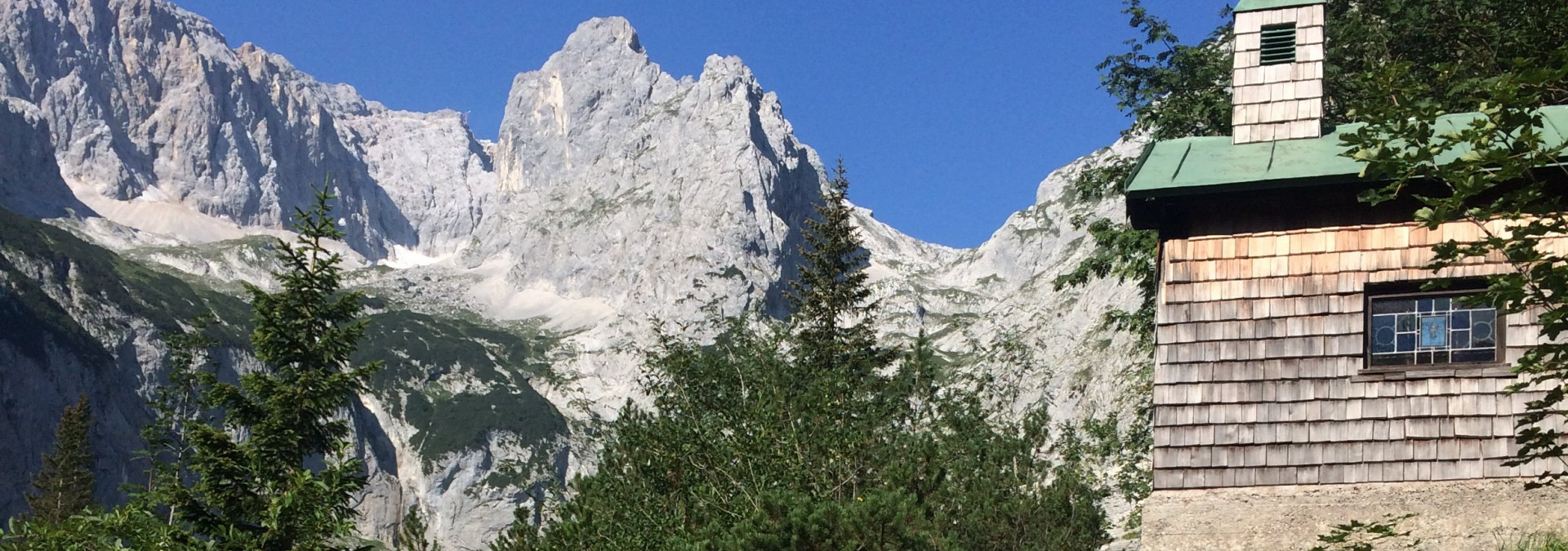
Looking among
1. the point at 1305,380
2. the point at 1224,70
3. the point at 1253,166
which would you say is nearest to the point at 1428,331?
the point at 1305,380

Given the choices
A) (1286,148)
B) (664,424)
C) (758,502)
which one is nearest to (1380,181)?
(1286,148)

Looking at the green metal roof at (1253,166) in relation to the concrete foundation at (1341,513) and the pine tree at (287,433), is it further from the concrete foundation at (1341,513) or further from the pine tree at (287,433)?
the pine tree at (287,433)

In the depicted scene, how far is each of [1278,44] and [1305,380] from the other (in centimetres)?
411

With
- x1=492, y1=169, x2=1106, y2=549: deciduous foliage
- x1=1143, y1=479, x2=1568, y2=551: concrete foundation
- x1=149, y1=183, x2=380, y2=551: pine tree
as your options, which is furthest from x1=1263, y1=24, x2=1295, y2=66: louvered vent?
x1=149, y1=183, x2=380, y2=551: pine tree

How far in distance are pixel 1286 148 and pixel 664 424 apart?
39.0ft

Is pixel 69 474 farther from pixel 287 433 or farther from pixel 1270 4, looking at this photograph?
pixel 1270 4

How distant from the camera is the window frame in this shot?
1552cm

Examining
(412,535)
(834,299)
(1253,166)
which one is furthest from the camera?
(834,299)

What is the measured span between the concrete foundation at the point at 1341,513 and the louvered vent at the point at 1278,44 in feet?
16.3

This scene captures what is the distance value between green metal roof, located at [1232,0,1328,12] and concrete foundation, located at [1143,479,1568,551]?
557 centimetres

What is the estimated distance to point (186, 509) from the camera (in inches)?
850

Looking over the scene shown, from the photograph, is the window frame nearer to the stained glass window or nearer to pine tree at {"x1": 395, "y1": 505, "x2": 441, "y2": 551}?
the stained glass window

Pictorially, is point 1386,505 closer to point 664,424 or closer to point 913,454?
point 913,454

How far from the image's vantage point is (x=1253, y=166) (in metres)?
16.7
